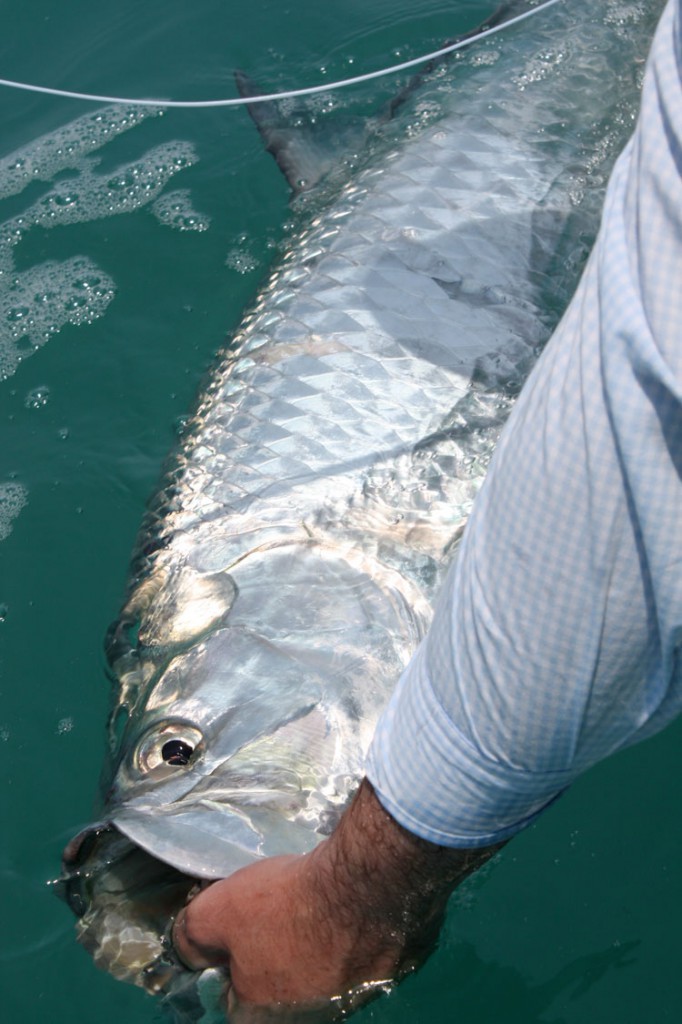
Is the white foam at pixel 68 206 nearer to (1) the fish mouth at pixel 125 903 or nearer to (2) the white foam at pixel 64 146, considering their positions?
(2) the white foam at pixel 64 146

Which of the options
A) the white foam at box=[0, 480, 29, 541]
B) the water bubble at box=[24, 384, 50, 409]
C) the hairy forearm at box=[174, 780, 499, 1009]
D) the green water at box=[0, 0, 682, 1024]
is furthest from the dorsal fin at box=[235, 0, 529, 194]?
the hairy forearm at box=[174, 780, 499, 1009]

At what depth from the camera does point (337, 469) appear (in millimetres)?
2574

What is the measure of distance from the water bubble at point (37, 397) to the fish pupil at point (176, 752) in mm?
1754

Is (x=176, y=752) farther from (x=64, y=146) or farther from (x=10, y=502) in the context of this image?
(x=64, y=146)

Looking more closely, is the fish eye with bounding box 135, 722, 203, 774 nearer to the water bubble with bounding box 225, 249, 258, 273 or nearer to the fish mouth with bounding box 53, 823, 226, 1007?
the fish mouth with bounding box 53, 823, 226, 1007

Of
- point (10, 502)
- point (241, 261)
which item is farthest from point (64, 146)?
point (10, 502)

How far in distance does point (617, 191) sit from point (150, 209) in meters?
3.24

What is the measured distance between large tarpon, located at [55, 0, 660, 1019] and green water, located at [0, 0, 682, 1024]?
20.2 inches

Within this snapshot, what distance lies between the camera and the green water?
2.39m

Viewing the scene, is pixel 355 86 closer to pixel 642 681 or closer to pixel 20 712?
pixel 20 712

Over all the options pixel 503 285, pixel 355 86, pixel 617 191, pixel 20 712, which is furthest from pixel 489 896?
pixel 355 86

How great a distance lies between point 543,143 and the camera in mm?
3150

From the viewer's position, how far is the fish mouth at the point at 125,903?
6.30 feet

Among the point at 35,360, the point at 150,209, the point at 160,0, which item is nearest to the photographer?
the point at 35,360
